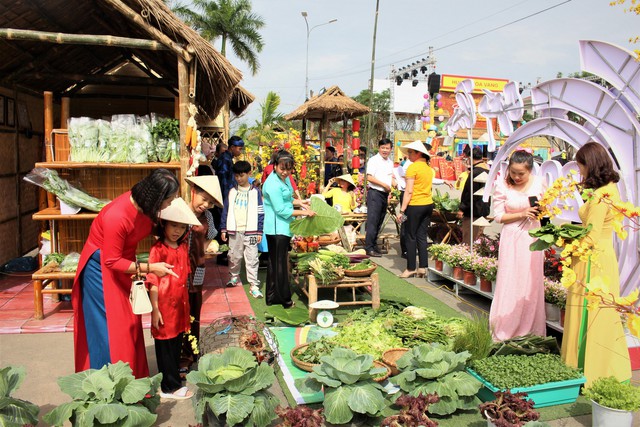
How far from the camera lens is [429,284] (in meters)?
7.75

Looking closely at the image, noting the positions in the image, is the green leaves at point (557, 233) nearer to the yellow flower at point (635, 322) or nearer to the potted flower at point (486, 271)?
the yellow flower at point (635, 322)

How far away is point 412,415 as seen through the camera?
3.22m

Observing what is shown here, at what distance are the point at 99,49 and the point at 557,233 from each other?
22.2ft

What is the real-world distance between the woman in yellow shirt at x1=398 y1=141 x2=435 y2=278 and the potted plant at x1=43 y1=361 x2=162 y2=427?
5115 millimetres

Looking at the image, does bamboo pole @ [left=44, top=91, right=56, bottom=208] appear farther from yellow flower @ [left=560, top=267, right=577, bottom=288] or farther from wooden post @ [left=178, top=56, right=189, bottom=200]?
yellow flower @ [left=560, top=267, right=577, bottom=288]

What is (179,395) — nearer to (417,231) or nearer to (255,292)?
(255,292)

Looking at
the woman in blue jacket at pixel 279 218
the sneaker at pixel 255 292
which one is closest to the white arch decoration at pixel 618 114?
the woman in blue jacket at pixel 279 218

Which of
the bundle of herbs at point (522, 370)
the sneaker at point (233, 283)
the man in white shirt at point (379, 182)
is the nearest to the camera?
the bundle of herbs at point (522, 370)

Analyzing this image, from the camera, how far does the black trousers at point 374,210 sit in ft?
30.7

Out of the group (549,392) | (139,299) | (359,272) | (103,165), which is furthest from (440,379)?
(103,165)

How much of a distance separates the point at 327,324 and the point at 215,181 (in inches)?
82.6

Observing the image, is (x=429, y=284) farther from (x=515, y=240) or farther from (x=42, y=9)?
(x=42, y=9)

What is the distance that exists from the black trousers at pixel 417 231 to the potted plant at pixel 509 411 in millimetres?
4472

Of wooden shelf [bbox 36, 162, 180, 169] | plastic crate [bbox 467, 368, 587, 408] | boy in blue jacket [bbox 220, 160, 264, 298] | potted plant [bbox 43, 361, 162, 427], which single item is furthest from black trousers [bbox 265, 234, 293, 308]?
potted plant [bbox 43, 361, 162, 427]
